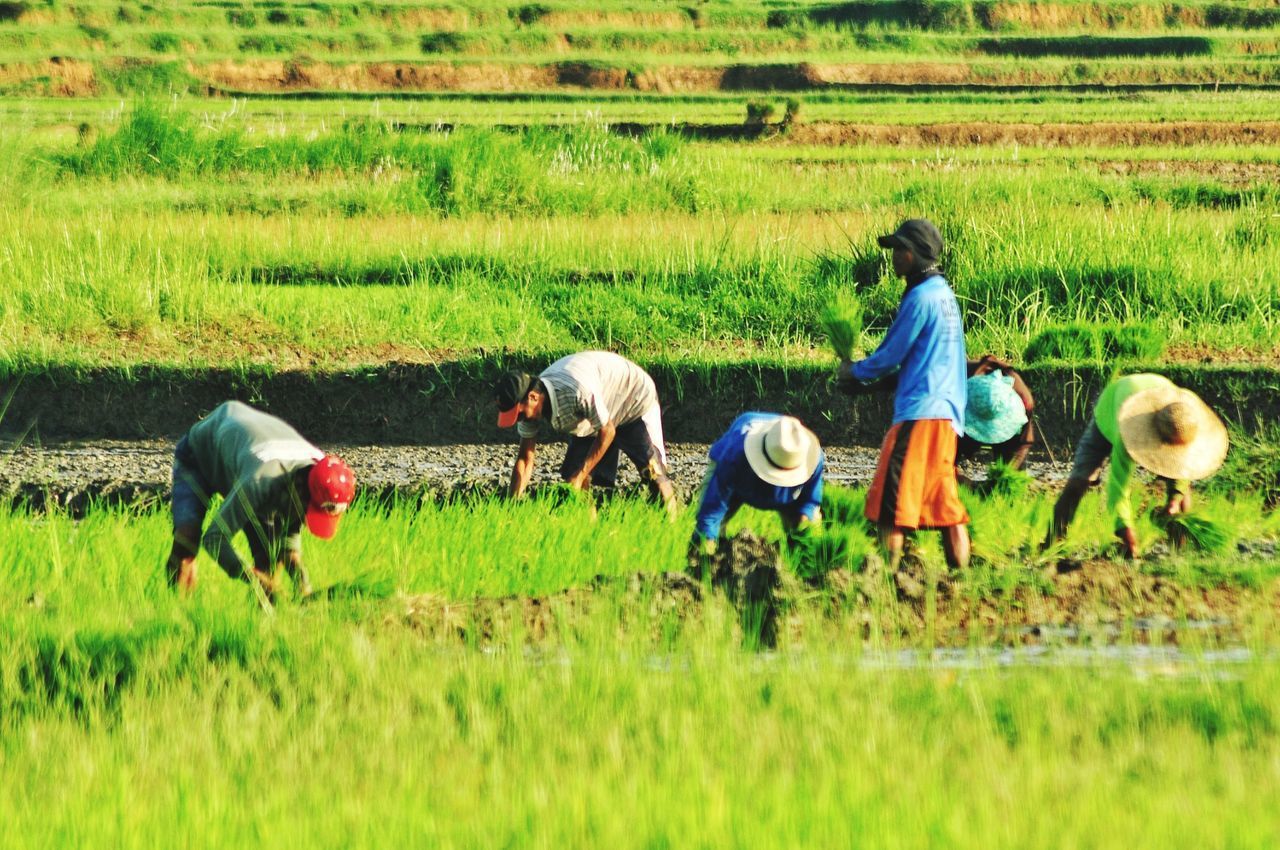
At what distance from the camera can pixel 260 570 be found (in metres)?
5.62

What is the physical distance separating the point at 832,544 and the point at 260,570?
2.18 metres

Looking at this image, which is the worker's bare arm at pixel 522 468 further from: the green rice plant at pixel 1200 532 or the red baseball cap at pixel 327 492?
the green rice plant at pixel 1200 532

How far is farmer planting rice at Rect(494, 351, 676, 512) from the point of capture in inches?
288

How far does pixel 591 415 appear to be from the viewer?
751 centimetres

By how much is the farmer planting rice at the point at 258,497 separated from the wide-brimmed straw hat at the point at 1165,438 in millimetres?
2982

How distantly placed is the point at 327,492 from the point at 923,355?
7.76ft

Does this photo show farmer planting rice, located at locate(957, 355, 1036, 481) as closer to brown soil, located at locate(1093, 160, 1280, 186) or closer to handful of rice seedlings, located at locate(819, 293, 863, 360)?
handful of rice seedlings, located at locate(819, 293, 863, 360)

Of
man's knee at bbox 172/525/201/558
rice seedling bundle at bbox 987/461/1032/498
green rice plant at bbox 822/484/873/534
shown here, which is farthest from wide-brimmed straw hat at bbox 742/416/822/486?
man's knee at bbox 172/525/201/558

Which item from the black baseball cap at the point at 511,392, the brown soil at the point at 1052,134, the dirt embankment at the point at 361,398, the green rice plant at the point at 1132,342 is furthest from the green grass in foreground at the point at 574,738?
the brown soil at the point at 1052,134

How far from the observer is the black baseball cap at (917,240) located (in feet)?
Result: 20.2

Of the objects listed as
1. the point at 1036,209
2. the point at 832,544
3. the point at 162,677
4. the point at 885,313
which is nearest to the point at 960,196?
the point at 1036,209

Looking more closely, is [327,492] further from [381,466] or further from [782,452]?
[381,466]

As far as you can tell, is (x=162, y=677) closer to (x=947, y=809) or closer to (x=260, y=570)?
(x=260, y=570)

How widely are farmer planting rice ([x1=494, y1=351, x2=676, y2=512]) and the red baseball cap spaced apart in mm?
1918
